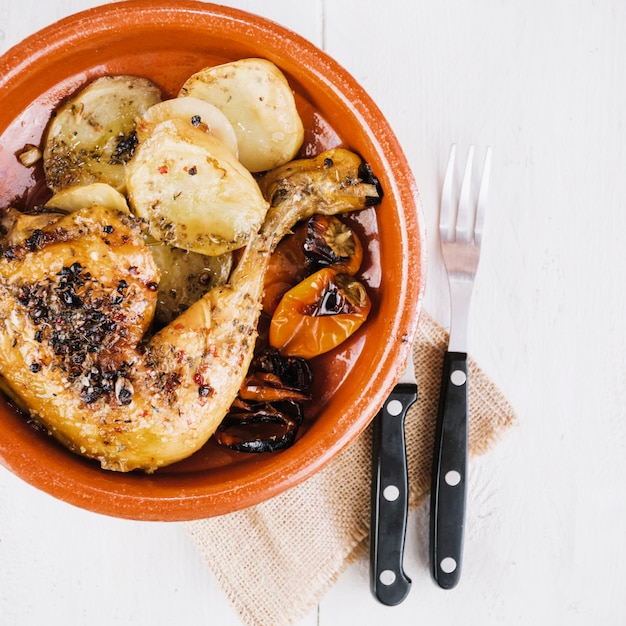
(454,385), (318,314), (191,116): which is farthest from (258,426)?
(191,116)

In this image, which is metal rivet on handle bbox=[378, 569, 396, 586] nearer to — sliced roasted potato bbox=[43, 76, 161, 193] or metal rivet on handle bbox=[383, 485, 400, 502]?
metal rivet on handle bbox=[383, 485, 400, 502]

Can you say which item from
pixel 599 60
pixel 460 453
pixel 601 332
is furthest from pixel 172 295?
pixel 599 60

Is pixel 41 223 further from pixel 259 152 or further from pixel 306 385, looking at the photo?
pixel 306 385

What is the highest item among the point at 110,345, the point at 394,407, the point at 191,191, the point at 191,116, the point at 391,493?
the point at 191,116

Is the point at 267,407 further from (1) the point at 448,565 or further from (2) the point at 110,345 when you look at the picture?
(1) the point at 448,565

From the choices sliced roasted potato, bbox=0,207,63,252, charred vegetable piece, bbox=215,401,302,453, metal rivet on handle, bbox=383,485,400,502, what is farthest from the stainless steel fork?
sliced roasted potato, bbox=0,207,63,252

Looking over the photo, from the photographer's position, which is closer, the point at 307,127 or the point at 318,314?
the point at 318,314

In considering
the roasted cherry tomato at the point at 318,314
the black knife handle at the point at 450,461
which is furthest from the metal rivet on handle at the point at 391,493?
the roasted cherry tomato at the point at 318,314

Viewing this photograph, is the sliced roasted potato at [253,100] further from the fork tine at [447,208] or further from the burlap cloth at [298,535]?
the burlap cloth at [298,535]
